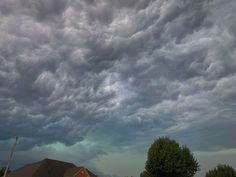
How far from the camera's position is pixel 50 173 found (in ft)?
260

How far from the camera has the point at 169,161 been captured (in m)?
75.4

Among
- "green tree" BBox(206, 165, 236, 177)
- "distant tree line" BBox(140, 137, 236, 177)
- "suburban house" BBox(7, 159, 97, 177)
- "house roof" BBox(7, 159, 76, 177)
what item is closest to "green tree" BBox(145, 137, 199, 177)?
"distant tree line" BBox(140, 137, 236, 177)

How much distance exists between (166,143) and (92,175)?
22753 mm

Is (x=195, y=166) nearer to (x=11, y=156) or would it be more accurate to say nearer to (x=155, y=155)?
(x=155, y=155)

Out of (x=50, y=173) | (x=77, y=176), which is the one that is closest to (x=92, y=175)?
(x=77, y=176)

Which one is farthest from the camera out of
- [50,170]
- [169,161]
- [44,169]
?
[50,170]

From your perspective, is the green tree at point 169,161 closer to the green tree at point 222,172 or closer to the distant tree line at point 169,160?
the distant tree line at point 169,160

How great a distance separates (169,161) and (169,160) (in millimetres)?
257

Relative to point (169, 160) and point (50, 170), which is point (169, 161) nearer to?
point (169, 160)

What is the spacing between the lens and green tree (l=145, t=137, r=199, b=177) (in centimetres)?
7519

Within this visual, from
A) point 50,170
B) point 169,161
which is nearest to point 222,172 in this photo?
point 169,161

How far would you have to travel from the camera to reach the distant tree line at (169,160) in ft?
247

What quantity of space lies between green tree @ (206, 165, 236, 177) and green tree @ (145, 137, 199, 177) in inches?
355

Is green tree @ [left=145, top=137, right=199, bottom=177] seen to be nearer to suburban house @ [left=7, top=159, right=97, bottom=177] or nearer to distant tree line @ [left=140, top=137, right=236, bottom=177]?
distant tree line @ [left=140, top=137, right=236, bottom=177]
